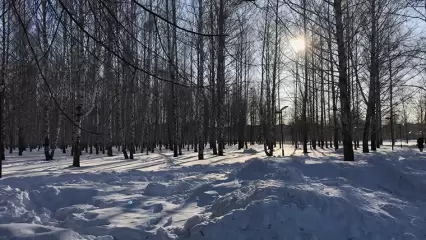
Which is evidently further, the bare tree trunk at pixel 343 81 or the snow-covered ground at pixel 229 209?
the bare tree trunk at pixel 343 81

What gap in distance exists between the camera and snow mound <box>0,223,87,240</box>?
4.52 m

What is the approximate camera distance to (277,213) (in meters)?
5.12

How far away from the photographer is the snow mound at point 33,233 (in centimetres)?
452

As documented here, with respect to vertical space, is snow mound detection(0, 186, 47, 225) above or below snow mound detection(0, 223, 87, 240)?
below

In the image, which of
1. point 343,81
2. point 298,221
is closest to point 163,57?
point 298,221

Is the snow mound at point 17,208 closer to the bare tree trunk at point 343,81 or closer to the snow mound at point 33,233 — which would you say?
the snow mound at point 33,233

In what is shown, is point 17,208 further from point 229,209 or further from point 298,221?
point 298,221

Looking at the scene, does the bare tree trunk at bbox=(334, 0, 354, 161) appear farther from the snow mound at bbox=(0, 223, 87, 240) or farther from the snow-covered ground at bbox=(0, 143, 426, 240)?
the snow mound at bbox=(0, 223, 87, 240)

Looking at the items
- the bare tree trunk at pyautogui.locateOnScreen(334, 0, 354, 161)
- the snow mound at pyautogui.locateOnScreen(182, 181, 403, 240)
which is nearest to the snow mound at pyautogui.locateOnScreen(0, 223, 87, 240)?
the snow mound at pyautogui.locateOnScreen(182, 181, 403, 240)

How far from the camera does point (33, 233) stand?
4742mm

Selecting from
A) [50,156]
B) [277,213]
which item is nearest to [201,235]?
[277,213]

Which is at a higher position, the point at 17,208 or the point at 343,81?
the point at 343,81

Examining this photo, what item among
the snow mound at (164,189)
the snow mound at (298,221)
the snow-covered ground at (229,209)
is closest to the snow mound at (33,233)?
the snow-covered ground at (229,209)

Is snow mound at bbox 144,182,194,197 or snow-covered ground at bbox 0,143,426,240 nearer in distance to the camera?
snow-covered ground at bbox 0,143,426,240
